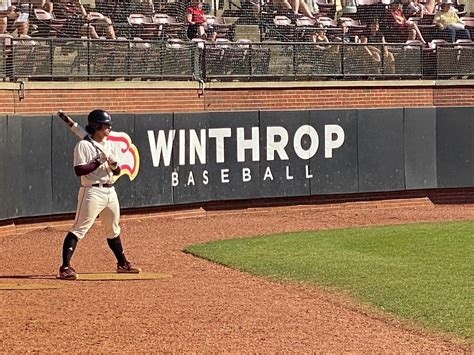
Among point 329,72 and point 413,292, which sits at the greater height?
point 329,72

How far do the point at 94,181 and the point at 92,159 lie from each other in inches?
13.0

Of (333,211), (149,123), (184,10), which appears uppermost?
(184,10)

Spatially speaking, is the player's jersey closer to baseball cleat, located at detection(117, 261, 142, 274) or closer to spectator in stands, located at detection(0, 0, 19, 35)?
baseball cleat, located at detection(117, 261, 142, 274)

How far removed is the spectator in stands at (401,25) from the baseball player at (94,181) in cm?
1337

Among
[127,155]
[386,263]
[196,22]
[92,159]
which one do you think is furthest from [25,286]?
[196,22]

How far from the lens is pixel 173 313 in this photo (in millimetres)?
10305

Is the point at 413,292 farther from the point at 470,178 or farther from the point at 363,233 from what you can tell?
the point at 470,178

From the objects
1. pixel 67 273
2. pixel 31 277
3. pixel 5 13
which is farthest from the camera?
pixel 5 13

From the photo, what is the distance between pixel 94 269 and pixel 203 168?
23.4ft

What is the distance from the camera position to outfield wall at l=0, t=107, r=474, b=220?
699 inches

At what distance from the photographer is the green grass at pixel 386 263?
10.9 meters

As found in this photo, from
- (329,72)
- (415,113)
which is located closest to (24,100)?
(329,72)

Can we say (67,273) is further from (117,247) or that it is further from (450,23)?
(450,23)

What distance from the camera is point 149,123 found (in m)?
19.5
